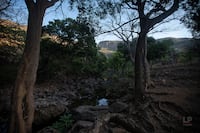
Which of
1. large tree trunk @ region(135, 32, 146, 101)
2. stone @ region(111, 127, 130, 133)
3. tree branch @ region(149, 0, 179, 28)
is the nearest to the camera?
stone @ region(111, 127, 130, 133)

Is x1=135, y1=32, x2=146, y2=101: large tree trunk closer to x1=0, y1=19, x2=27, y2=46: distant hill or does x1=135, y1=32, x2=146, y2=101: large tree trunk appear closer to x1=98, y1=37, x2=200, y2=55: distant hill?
x1=0, y1=19, x2=27, y2=46: distant hill

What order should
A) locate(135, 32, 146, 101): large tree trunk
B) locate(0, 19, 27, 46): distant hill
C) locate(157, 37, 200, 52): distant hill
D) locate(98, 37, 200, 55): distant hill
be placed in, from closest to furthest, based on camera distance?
locate(135, 32, 146, 101): large tree trunk → locate(0, 19, 27, 46): distant hill → locate(157, 37, 200, 52): distant hill → locate(98, 37, 200, 55): distant hill

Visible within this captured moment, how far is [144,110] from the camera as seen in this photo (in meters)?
5.80

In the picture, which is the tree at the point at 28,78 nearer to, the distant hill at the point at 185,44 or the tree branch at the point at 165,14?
the tree branch at the point at 165,14

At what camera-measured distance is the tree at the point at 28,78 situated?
4.84 metres

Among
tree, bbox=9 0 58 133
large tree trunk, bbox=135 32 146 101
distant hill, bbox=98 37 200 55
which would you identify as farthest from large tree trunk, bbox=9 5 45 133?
distant hill, bbox=98 37 200 55

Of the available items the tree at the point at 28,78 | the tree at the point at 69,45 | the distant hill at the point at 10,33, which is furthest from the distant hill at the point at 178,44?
the tree at the point at 28,78

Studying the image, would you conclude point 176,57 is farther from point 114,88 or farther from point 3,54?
point 3,54

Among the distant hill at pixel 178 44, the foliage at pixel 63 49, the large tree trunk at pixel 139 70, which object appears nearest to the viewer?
the large tree trunk at pixel 139 70

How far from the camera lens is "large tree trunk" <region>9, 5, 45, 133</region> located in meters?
4.83

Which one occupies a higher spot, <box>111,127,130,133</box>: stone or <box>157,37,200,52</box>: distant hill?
<box>157,37,200,52</box>: distant hill

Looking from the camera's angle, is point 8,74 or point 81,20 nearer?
point 81,20

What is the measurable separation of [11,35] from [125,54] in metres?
22.4

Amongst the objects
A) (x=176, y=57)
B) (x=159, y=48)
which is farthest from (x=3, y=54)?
(x=176, y=57)
